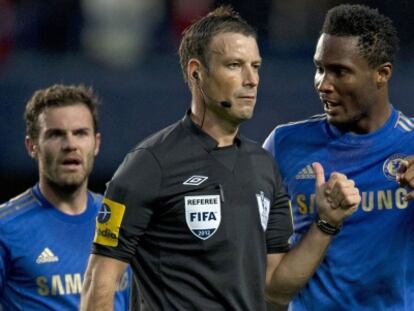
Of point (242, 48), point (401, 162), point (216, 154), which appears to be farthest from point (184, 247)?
point (401, 162)

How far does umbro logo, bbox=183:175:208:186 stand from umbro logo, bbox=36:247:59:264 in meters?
1.82

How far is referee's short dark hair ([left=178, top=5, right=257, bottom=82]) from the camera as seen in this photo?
4512mm

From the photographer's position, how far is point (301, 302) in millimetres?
5262

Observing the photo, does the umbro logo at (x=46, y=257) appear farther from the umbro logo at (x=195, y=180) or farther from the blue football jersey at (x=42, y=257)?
the umbro logo at (x=195, y=180)

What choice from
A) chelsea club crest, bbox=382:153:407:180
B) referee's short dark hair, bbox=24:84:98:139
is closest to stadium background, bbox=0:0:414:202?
referee's short dark hair, bbox=24:84:98:139

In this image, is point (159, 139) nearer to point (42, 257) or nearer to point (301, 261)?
point (301, 261)

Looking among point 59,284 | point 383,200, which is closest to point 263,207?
point 383,200

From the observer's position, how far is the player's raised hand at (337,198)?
4566 millimetres

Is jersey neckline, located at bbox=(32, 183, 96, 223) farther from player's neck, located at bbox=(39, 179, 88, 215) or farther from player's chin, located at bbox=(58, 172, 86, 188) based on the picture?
player's chin, located at bbox=(58, 172, 86, 188)

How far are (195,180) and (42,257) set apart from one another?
1842 mm

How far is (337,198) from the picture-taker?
463 centimetres

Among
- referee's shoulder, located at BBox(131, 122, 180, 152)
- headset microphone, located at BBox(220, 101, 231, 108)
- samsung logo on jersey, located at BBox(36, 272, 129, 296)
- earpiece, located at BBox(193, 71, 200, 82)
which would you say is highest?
earpiece, located at BBox(193, 71, 200, 82)

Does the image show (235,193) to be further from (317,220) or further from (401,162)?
(401,162)

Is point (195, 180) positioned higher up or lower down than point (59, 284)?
higher up
